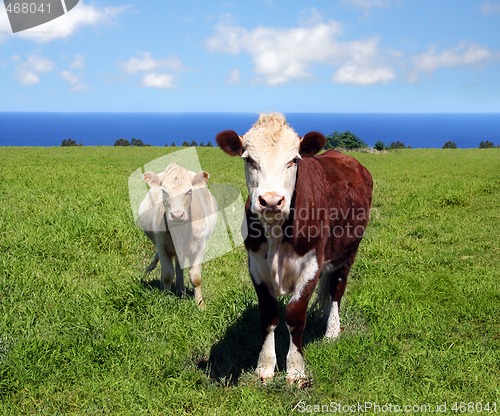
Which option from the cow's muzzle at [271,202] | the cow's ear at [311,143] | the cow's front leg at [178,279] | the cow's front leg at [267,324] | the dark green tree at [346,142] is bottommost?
the dark green tree at [346,142]

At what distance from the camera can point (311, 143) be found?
13.8 feet

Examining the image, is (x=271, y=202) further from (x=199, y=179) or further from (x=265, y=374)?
(x=199, y=179)

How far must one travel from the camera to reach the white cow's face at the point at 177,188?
231 inches

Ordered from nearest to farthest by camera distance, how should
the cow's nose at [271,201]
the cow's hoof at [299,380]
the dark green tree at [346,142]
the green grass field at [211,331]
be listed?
the cow's nose at [271,201] < the green grass field at [211,331] < the cow's hoof at [299,380] < the dark green tree at [346,142]

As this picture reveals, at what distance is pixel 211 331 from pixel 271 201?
227 centimetres

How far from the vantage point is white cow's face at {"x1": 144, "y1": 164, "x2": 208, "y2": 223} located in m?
5.88

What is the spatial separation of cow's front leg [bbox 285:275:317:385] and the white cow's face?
1884 millimetres

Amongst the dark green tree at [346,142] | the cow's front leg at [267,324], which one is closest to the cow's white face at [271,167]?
the cow's front leg at [267,324]

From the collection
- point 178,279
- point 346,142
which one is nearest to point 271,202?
point 178,279

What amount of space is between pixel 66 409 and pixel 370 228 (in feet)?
26.5

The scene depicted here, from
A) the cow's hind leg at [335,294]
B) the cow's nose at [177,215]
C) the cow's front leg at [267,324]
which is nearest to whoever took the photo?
the cow's front leg at [267,324]

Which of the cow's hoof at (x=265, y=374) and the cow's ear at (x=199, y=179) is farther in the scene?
the cow's ear at (x=199, y=179)

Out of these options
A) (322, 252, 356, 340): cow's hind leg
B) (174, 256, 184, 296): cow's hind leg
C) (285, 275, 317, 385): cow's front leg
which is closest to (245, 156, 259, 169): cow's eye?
(285, 275, 317, 385): cow's front leg

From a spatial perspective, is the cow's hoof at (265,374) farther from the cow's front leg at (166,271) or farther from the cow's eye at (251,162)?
the cow's front leg at (166,271)
